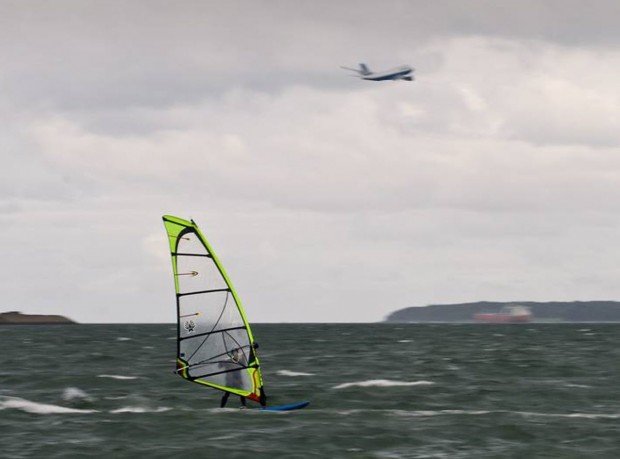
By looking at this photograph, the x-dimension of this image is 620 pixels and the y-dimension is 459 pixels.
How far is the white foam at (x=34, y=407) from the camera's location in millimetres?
30391

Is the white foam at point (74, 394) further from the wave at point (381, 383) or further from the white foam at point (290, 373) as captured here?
the white foam at point (290, 373)

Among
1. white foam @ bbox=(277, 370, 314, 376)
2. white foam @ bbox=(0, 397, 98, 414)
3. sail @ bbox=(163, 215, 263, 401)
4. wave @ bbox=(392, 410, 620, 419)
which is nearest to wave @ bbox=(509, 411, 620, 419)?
wave @ bbox=(392, 410, 620, 419)

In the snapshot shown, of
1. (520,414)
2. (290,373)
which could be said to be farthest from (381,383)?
(520,414)

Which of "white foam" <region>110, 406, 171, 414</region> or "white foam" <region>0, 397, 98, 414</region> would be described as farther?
"white foam" <region>0, 397, 98, 414</region>

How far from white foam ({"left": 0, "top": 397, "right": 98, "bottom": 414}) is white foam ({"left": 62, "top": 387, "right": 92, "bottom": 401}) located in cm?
171

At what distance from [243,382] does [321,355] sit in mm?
38633

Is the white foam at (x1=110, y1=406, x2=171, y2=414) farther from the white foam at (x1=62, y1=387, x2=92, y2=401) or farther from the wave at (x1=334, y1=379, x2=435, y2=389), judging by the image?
the wave at (x1=334, y1=379, x2=435, y2=389)

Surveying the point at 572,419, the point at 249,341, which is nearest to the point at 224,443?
the point at 249,341

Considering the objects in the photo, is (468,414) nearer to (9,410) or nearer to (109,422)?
(109,422)

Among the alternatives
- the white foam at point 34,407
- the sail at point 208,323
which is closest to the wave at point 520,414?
the sail at point 208,323

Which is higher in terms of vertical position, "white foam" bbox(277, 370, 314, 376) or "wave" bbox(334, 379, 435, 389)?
"white foam" bbox(277, 370, 314, 376)

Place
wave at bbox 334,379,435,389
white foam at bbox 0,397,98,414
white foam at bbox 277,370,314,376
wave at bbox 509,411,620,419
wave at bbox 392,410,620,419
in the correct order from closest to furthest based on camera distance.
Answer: wave at bbox 509,411,620,419
wave at bbox 392,410,620,419
white foam at bbox 0,397,98,414
wave at bbox 334,379,435,389
white foam at bbox 277,370,314,376

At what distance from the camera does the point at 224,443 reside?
77.4ft

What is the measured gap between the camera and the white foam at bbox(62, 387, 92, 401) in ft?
112
